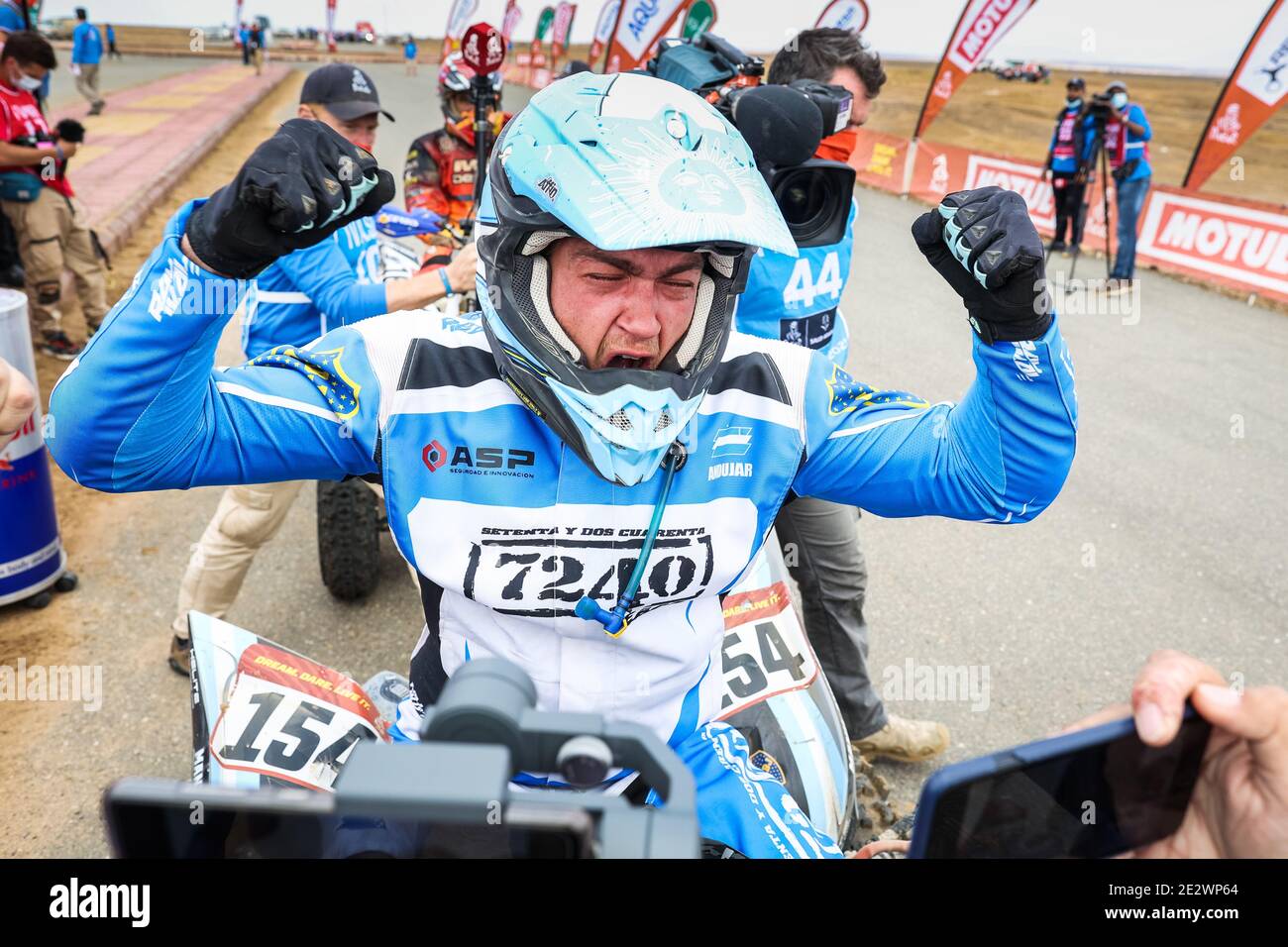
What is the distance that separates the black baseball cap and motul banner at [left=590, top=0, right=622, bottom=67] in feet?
70.3

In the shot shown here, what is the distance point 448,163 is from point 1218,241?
9.36m

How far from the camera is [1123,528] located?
528 cm

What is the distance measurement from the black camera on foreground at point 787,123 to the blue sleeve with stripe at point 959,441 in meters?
0.93

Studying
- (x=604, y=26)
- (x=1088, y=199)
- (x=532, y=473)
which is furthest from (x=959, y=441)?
(x=604, y=26)

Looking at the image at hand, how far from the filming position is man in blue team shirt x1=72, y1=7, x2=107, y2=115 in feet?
61.5

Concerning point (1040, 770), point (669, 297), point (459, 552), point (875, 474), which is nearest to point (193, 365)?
point (459, 552)

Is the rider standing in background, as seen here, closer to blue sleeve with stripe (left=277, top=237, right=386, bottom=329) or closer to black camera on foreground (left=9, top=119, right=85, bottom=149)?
blue sleeve with stripe (left=277, top=237, right=386, bottom=329)

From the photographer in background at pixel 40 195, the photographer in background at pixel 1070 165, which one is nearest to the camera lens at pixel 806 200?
the photographer in background at pixel 40 195

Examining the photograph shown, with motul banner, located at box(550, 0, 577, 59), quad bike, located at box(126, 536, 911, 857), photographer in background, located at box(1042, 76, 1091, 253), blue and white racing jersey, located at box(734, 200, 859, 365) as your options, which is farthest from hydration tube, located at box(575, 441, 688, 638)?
motul banner, located at box(550, 0, 577, 59)

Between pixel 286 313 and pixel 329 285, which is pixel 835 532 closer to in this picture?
pixel 329 285

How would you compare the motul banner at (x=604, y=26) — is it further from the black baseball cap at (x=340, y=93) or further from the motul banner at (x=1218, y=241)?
the black baseball cap at (x=340, y=93)

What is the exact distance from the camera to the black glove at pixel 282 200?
1.47m
